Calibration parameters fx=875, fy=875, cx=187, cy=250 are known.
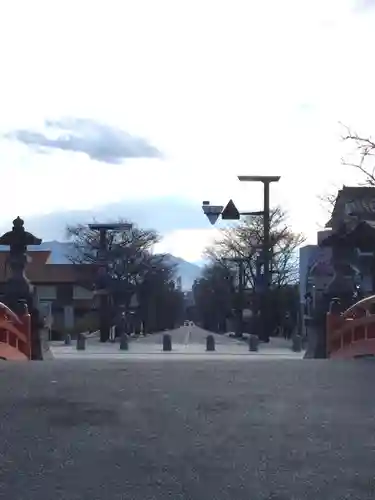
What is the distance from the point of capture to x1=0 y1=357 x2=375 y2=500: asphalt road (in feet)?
18.8

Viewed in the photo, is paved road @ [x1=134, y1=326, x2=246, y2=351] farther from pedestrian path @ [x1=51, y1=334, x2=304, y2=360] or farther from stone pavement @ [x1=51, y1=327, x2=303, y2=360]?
pedestrian path @ [x1=51, y1=334, x2=304, y2=360]

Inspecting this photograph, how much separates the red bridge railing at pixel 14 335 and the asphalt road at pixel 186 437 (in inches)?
276

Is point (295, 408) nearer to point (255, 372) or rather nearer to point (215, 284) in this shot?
point (255, 372)

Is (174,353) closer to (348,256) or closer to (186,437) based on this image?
(348,256)

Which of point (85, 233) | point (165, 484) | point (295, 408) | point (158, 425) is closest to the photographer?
point (165, 484)

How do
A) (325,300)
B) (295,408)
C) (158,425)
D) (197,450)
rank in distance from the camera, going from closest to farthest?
1. (197,450)
2. (158,425)
3. (295,408)
4. (325,300)

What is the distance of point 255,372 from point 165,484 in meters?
7.17

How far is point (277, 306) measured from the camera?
75.4m

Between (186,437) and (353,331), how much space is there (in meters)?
13.0

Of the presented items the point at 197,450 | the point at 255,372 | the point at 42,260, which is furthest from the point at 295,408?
the point at 42,260

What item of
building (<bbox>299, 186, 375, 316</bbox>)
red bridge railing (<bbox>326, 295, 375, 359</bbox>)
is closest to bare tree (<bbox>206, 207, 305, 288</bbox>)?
building (<bbox>299, 186, 375, 316</bbox>)

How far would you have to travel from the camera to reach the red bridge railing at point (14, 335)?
18859 millimetres

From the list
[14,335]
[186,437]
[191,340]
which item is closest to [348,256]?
[14,335]

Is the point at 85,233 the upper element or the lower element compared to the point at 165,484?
upper
